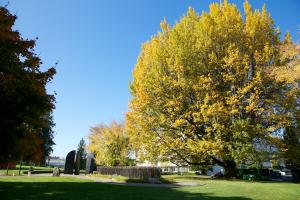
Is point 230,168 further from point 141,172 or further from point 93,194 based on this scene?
point 93,194

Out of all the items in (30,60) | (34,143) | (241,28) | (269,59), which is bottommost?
(34,143)

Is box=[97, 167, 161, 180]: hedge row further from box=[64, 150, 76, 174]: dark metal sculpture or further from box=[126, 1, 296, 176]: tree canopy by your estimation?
box=[64, 150, 76, 174]: dark metal sculpture

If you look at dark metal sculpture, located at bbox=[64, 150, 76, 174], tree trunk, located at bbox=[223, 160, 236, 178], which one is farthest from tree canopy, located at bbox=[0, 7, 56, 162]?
dark metal sculpture, located at bbox=[64, 150, 76, 174]

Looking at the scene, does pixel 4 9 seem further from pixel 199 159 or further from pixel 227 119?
pixel 199 159

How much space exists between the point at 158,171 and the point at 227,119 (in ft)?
25.3

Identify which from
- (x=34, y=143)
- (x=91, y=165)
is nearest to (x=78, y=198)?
(x=34, y=143)

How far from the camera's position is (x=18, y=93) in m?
14.5

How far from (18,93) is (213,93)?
17.8 metres

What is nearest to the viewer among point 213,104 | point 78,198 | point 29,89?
point 78,198

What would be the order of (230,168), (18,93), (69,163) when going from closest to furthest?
(18,93)
(230,168)
(69,163)

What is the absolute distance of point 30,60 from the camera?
16.2 m

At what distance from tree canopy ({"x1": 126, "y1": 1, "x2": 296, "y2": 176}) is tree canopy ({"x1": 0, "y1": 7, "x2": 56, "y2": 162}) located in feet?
48.1

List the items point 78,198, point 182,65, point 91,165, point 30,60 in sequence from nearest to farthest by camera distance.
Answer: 1. point 78,198
2. point 30,60
3. point 182,65
4. point 91,165

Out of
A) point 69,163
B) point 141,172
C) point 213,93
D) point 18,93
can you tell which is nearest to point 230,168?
point 213,93
